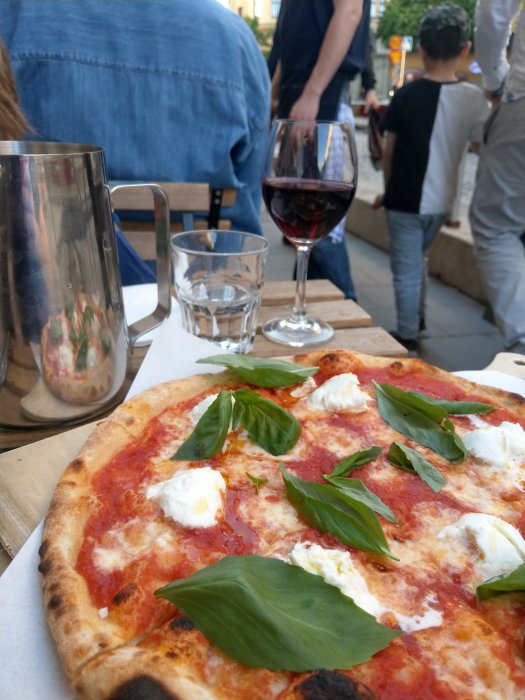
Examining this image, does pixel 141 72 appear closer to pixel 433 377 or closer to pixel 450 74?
pixel 433 377

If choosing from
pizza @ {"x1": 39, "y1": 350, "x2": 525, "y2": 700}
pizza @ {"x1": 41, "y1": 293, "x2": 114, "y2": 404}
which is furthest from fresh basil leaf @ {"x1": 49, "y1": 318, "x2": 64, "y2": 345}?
Answer: pizza @ {"x1": 39, "y1": 350, "x2": 525, "y2": 700}

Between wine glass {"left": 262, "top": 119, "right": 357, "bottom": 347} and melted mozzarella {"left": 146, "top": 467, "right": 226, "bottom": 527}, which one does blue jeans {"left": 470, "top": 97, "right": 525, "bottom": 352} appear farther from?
melted mozzarella {"left": 146, "top": 467, "right": 226, "bottom": 527}

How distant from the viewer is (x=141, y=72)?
1808mm

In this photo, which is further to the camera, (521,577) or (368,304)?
(368,304)

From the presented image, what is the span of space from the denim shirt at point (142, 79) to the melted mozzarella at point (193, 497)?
1.35 m

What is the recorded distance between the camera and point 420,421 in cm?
85

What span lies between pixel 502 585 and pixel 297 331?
73cm

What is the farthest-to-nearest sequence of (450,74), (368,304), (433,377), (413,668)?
(368,304), (450,74), (433,377), (413,668)

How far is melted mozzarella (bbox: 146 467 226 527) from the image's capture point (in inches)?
26.3

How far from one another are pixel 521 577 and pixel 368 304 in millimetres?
3242

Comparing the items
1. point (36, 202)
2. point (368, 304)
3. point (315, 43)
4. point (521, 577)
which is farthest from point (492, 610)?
point (368, 304)

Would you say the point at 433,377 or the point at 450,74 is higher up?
the point at 450,74

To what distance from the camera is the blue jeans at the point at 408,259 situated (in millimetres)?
2941

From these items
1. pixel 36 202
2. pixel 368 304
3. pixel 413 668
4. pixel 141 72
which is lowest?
pixel 368 304
